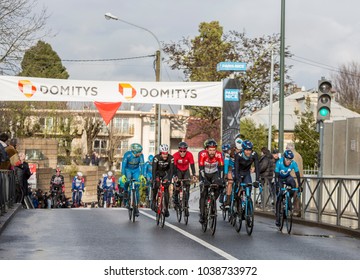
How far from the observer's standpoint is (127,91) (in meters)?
31.1

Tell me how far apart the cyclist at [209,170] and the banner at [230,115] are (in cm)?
1239

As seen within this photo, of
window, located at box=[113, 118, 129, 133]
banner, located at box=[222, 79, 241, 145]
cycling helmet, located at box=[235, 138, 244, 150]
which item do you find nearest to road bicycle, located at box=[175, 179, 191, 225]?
cycling helmet, located at box=[235, 138, 244, 150]

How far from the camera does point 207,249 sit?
549 inches

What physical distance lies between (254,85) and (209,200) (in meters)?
45.5

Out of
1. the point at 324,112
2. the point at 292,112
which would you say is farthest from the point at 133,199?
the point at 292,112

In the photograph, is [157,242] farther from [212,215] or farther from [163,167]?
[163,167]

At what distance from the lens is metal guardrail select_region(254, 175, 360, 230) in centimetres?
1922

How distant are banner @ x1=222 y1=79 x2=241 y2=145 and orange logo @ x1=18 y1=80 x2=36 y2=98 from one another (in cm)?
646

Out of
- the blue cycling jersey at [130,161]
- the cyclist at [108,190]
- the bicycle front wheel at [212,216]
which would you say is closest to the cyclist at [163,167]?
the blue cycling jersey at [130,161]

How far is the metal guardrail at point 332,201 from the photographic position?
63.0ft

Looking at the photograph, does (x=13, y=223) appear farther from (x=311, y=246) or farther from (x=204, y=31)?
(x=204, y=31)

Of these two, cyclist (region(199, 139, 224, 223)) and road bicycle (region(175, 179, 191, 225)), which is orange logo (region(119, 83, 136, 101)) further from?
cyclist (region(199, 139, 224, 223))

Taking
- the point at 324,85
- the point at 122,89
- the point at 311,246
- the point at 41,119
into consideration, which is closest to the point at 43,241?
the point at 311,246

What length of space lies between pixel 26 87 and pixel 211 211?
1505cm
